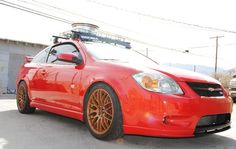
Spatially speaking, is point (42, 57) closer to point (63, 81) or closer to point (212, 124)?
point (63, 81)

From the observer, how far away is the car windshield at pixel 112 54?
477 centimetres

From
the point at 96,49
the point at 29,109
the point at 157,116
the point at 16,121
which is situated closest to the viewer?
the point at 157,116

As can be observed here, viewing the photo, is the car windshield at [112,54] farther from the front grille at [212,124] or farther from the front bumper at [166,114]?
the front grille at [212,124]

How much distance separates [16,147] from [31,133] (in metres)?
0.80

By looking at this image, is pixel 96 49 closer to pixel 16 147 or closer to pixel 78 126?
pixel 78 126

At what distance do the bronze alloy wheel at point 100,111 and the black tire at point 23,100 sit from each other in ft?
7.78

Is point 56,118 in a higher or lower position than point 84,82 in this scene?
lower

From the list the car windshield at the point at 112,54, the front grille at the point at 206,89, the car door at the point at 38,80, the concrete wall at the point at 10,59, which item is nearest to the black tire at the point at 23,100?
the car door at the point at 38,80

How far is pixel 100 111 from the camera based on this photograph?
431 centimetres

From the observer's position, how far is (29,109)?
6.48 metres

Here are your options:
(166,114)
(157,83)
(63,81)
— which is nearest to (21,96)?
(63,81)

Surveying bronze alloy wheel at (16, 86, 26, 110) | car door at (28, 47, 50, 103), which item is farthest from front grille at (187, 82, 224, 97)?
bronze alloy wheel at (16, 86, 26, 110)

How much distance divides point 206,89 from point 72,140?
1806mm

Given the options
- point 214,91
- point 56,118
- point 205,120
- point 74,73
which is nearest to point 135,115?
point 205,120
